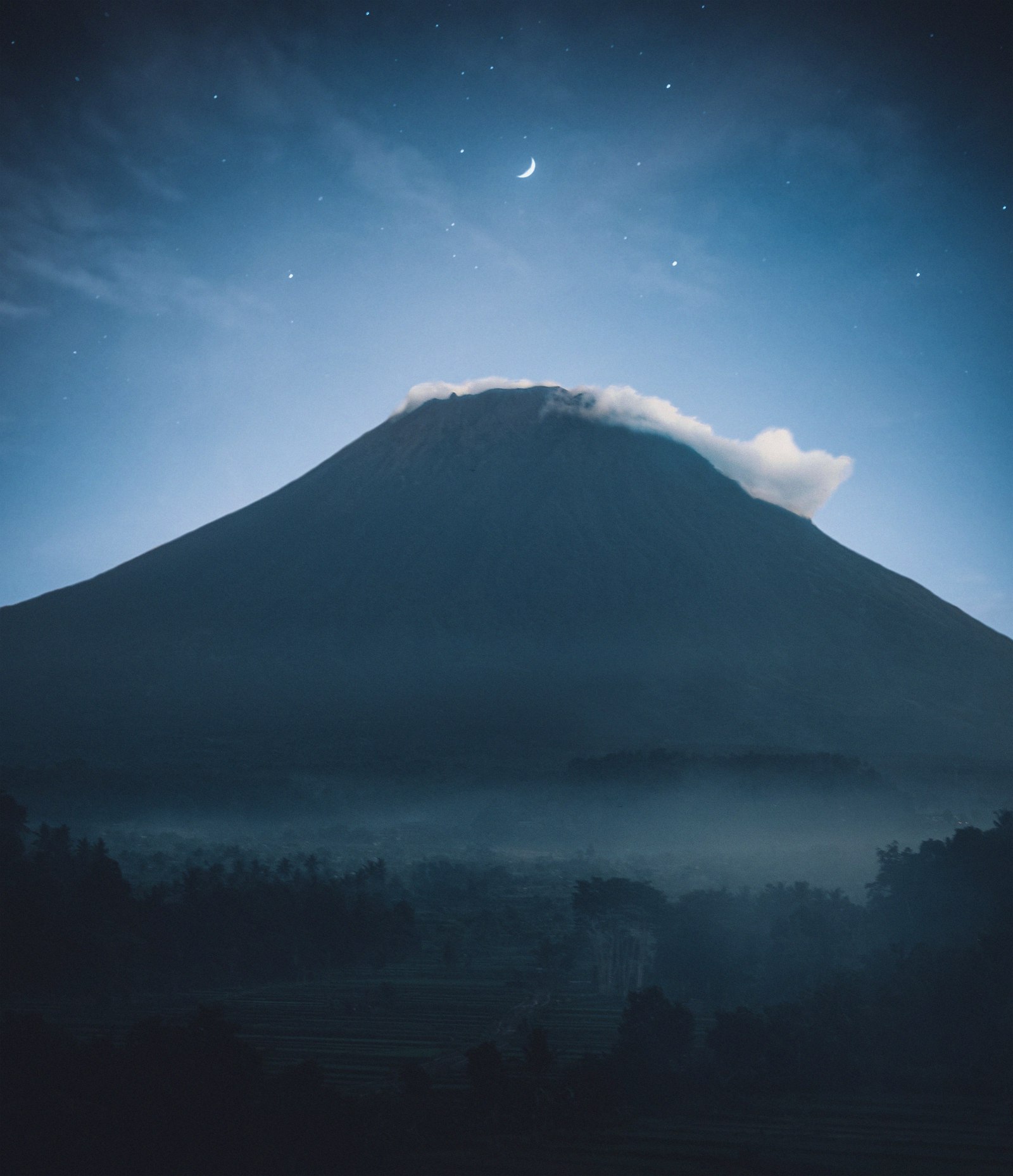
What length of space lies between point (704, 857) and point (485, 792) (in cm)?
3527

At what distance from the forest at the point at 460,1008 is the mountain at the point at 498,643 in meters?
67.7

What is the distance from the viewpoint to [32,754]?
120 m

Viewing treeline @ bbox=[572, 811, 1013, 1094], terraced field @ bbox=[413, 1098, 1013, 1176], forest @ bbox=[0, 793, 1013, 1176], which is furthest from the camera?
treeline @ bbox=[572, 811, 1013, 1094]

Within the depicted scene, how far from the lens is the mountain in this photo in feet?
439

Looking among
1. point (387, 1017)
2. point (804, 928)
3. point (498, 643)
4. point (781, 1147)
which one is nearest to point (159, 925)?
point (387, 1017)

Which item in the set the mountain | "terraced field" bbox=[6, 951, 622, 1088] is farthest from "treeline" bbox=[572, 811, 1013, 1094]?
the mountain

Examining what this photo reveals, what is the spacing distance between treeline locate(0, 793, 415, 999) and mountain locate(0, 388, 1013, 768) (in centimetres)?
6342

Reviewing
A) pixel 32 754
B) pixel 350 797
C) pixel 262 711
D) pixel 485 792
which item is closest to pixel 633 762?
pixel 485 792

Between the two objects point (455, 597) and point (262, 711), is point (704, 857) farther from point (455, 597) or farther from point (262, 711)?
point (455, 597)

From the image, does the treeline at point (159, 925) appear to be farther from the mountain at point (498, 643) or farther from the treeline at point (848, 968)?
the mountain at point (498, 643)

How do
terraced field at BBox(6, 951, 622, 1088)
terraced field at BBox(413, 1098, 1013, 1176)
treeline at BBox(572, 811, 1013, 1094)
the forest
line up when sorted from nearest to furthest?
the forest
terraced field at BBox(413, 1098, 1013, 1176)
treeline at BBox(572, 811, 1013, 1094)
terraced field at BBox(6, 951, 622, 1088)

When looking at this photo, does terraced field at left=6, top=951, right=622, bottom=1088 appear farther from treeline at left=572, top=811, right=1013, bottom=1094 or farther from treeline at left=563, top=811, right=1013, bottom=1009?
treeline at left=572, top=811, right=1013, bottom=1094

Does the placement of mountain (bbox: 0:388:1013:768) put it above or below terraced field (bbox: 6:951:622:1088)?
above

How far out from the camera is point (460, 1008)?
47.1m
